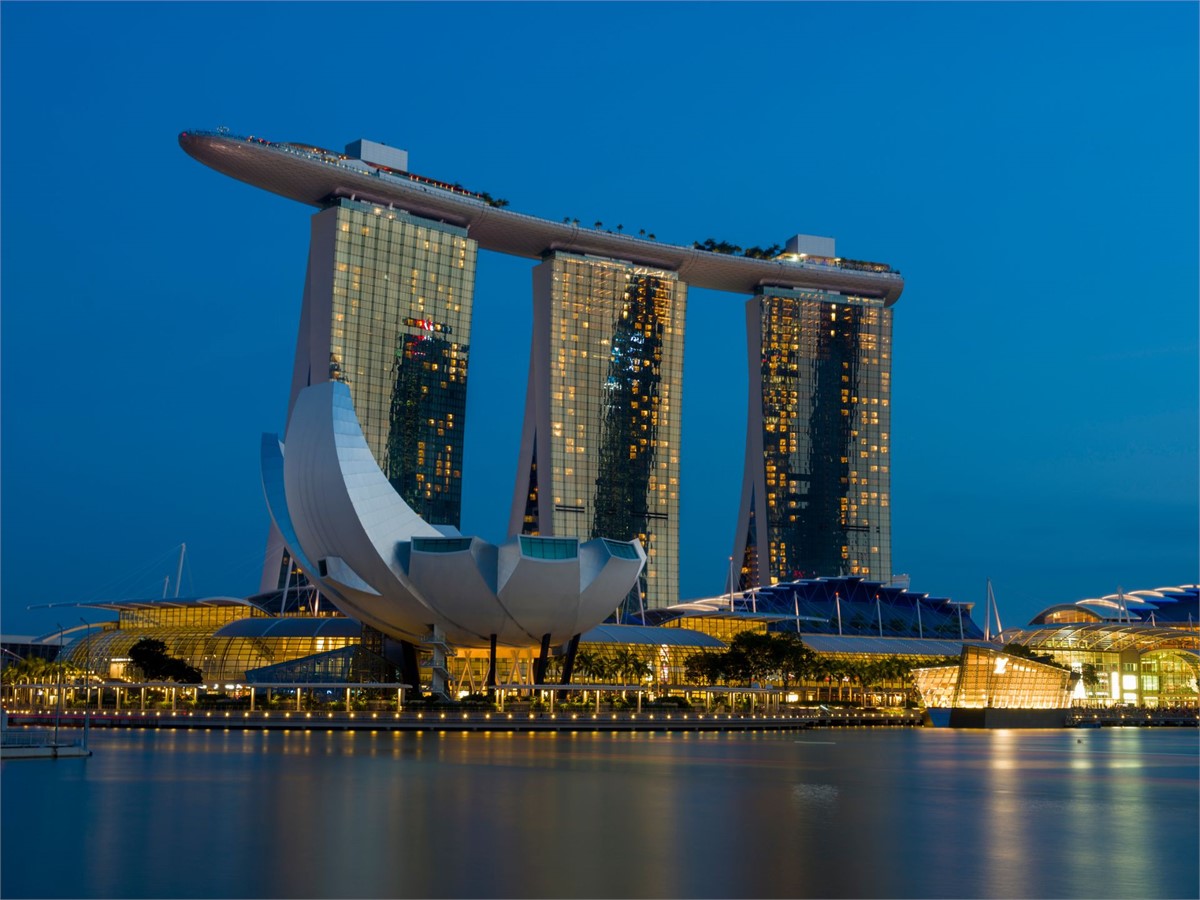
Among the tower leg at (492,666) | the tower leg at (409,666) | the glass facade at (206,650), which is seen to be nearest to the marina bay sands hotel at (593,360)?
the glass facade at (206,650)

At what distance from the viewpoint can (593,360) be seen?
17200 centimetres

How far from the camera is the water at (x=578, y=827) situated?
22.7 meters

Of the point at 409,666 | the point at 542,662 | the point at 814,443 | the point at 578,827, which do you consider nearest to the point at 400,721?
the point at 542,662

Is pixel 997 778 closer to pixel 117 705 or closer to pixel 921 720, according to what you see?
pixel 117 705

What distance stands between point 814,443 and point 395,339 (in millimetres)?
58145

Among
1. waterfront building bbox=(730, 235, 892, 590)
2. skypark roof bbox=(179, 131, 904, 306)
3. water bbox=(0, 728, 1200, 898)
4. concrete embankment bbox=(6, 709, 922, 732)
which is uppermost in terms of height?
skypark roof bbox=(179, 131, 904, 306)

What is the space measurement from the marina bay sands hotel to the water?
333 feet

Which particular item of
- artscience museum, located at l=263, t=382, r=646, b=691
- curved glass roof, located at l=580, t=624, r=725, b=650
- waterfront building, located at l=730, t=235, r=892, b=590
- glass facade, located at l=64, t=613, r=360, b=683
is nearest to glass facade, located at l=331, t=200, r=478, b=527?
glass facade, located at l=64, t=613, r=360, b=683

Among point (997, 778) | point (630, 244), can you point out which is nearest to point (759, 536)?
point (630, 244)

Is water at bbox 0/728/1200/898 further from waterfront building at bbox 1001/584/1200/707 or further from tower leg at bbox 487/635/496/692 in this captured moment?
waterfront building at bbox 1001/584/1200/707

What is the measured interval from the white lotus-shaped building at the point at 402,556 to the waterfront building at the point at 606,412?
72.8m

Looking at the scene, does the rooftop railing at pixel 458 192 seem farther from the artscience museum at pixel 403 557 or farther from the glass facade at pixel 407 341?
the artscience museum at pixel 403 557

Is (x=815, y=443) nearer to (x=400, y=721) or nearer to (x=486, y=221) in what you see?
(x=486, y=221)

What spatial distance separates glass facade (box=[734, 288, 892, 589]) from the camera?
180375mm
